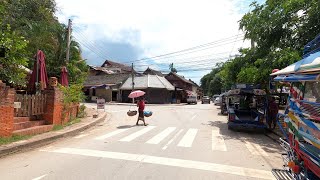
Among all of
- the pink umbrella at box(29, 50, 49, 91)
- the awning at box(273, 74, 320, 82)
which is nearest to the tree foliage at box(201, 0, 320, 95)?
the awning at box(273, 74, 320, 82)

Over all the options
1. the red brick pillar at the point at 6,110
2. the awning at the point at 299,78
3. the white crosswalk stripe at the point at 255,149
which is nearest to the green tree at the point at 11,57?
the red brick pillar at the point at 6,110

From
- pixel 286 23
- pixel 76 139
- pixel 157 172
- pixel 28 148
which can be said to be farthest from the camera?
pixel 286 23

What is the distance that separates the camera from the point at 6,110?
1086 cm

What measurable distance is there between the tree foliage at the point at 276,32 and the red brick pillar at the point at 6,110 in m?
11.1

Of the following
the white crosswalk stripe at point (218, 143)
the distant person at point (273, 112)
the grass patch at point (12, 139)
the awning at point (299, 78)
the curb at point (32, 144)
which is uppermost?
the awning at point (299, 78)

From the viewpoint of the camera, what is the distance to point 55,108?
48.3ft

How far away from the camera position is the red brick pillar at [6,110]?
1066cm

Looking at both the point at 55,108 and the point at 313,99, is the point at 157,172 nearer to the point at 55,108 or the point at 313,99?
the point at 313,99

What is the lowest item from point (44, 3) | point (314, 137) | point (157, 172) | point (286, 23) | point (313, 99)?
point (157, 172)

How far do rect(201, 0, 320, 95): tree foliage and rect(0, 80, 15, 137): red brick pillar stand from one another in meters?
11.1

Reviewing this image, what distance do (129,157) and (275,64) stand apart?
9.32m

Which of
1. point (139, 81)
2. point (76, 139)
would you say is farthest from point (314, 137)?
point (139, 81)

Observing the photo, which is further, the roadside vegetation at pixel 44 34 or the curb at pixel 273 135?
the roadside vegetation at pixel 44 34

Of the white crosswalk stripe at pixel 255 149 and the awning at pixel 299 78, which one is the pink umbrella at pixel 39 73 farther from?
the awning at pixel 299 78
